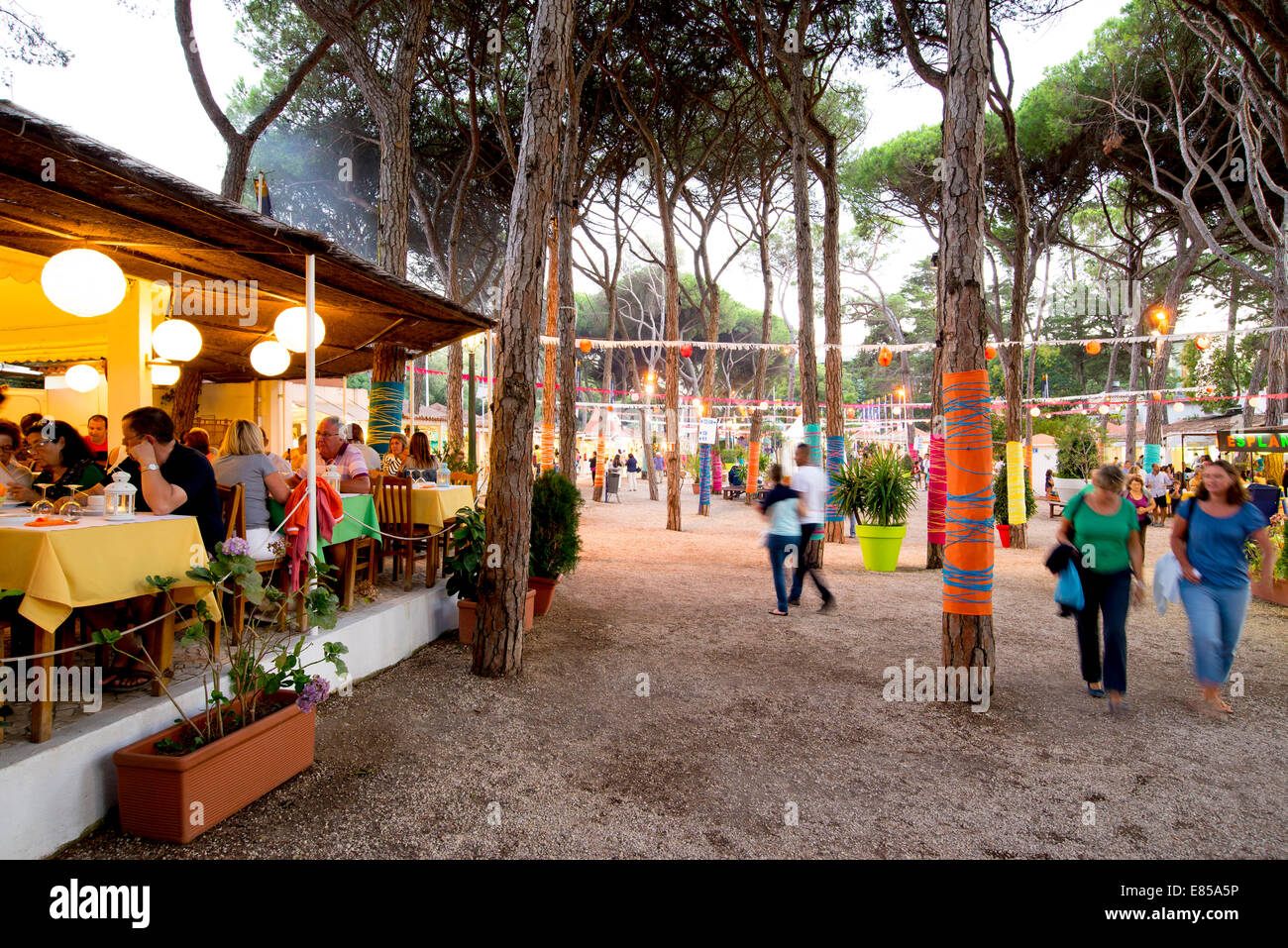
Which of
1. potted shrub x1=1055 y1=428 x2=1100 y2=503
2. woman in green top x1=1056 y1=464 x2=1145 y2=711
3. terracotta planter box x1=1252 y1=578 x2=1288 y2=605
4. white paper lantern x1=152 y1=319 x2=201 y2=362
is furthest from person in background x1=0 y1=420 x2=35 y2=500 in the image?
potted shrub x1=1055 y1=428 x2=1100 y2=503

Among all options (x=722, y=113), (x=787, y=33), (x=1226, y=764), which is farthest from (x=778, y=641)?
(x=722, y=113)

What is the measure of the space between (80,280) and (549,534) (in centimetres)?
336

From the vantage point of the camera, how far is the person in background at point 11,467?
379 cm

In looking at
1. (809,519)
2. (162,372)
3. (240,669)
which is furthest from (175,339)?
Result: (809,519)

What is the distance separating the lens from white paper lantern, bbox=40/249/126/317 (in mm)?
3869

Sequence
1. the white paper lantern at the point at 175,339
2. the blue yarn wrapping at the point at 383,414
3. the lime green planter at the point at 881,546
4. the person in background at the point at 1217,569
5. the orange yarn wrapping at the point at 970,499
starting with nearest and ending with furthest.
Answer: the person in background at the point at 1217,569 → the orange yarn wrapping at the point at 970,499 → the white paper lantern at the point at 175,339 → the blue yarn wrapping at the point at 383,414 → the lime green planter at the point at 881,546

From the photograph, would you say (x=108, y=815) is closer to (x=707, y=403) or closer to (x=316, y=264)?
(x=316, y=264)

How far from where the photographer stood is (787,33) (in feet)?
34.5

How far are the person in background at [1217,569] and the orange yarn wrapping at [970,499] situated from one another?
0.99 meters

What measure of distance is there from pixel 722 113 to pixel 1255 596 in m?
11.3

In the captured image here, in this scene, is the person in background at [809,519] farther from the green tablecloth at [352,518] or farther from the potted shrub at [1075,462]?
the potted shrub at [1075,462]

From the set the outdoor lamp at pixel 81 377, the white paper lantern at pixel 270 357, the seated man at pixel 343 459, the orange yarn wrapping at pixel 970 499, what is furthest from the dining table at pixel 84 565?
the outdoor lamp at pixel 81 377

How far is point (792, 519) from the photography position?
6.11m

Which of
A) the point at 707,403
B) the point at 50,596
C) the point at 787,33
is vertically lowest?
the point at 50,596
